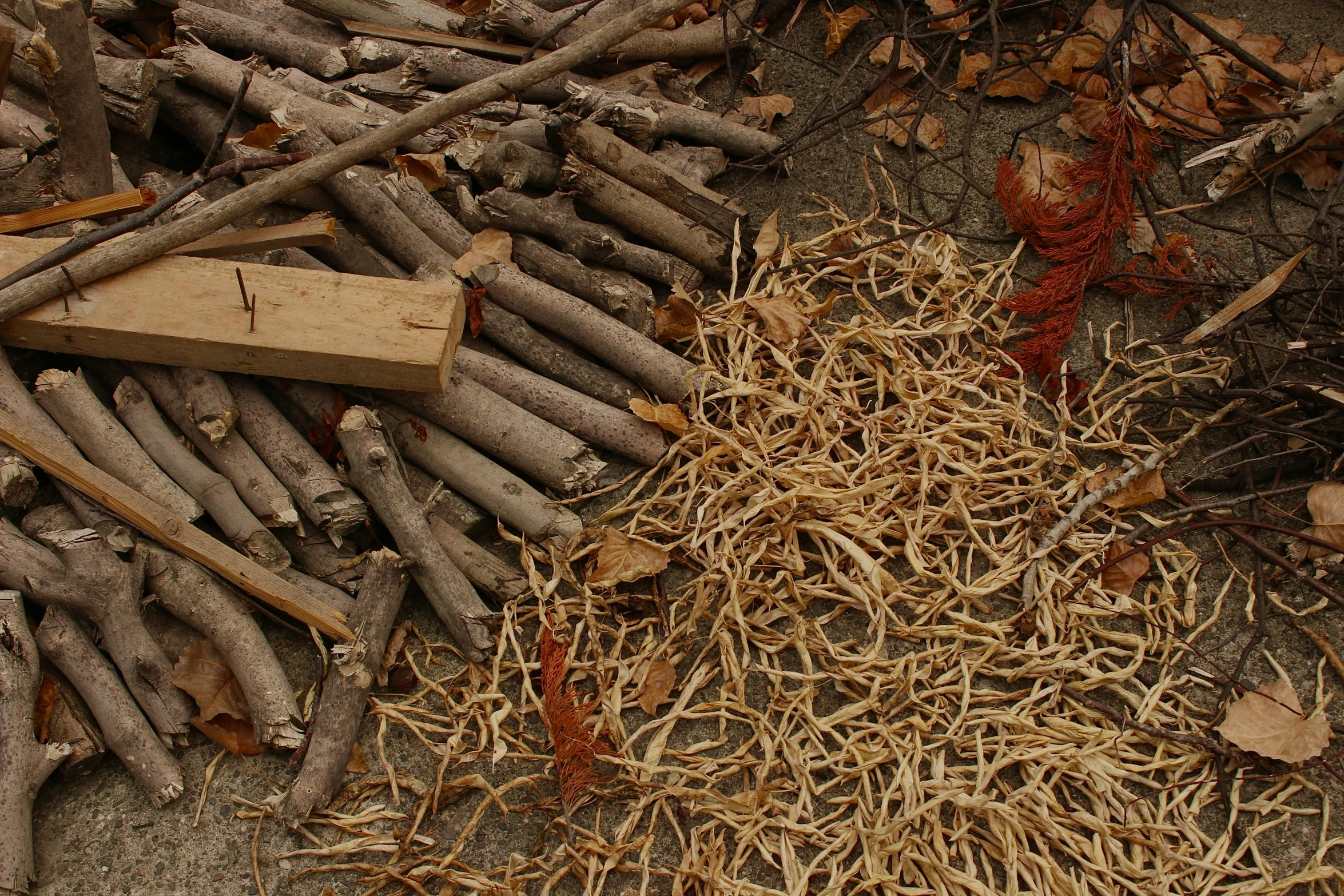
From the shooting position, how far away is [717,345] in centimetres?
324

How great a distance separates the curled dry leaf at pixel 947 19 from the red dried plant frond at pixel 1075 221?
800 mm

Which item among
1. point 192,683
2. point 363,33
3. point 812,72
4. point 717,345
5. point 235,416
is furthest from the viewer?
point 812,72

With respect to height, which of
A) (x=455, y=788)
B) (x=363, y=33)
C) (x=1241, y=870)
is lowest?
(x=1241, y=870)

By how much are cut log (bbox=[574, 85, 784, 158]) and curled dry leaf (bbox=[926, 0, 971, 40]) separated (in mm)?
920

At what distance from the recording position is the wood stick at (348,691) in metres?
2.36

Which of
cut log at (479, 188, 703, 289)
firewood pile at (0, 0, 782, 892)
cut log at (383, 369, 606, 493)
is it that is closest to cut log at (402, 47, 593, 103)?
firewood pile at (0, 0, 782, 892)

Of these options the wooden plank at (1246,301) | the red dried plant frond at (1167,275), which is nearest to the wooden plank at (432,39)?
the red dried plant frond at (1167,275)

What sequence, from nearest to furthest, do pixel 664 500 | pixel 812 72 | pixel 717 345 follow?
1. pixel 664 500
2. pixel 717 345
3. pixel 812 72

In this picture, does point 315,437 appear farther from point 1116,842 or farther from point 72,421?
point 1116,842

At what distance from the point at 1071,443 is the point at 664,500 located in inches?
52.3

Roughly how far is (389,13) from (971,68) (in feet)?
7.97

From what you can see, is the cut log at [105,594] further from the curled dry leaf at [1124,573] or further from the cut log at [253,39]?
the curled dry leaf at [1124,573]

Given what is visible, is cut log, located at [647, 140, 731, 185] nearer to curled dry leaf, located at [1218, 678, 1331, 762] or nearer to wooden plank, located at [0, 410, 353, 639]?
wooden plank, located at [0, 410, 353, 639]

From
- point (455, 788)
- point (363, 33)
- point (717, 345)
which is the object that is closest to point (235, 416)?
point (455, 788)
